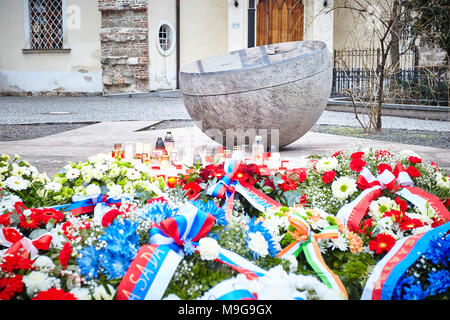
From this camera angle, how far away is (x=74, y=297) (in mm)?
1375

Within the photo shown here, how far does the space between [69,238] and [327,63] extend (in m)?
4.17

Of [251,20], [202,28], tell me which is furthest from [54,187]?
[202,28]

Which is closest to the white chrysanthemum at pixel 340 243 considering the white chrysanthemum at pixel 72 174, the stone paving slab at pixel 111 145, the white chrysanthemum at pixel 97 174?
the white chrysanthemum at pixel 97 174

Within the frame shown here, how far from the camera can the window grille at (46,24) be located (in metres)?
18.7

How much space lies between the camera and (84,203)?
99.1 inches

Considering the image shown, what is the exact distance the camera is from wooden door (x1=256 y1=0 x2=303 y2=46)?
1791 centimetres

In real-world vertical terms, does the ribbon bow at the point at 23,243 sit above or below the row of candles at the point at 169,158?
below

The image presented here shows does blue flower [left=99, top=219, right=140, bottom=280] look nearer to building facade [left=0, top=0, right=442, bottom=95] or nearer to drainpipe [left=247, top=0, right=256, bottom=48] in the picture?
drainpipe [left=247, top=0, right=256, bottom=48]

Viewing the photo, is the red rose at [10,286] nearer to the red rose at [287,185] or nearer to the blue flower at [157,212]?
the blue flower at [157,212]

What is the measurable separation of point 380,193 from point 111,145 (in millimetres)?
4501

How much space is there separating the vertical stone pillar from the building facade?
1.2 inches

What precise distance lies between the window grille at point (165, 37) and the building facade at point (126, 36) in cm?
3

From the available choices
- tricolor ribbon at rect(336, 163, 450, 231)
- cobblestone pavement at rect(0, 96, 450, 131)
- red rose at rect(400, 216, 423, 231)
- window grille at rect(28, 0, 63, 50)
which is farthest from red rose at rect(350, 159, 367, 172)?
window grille at rect(28, 0, 63, 50)

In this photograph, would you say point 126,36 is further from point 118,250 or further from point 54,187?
point 118,250
